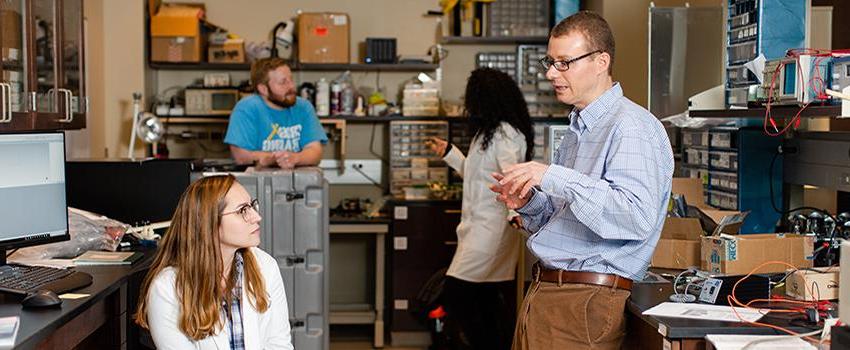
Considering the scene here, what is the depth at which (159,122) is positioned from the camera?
592 cm

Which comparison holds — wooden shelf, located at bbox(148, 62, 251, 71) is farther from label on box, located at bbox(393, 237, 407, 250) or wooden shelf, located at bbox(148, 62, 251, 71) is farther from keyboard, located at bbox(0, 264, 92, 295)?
keyboard, located at bbox(0, 264, 92, 295)

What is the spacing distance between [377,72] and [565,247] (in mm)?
4022

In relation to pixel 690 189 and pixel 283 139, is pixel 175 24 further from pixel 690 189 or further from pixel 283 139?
pixel 690 189

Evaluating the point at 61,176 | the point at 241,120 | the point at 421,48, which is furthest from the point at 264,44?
the point at 61,176

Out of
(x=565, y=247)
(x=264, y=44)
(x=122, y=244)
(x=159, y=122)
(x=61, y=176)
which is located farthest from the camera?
(x=264, y=44)

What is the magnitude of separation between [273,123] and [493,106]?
1073 millimetres

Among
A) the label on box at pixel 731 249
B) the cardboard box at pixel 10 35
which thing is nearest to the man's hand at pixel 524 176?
the label on box at pixel 731 249

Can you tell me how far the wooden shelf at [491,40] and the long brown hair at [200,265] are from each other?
A: 3768 millimetres

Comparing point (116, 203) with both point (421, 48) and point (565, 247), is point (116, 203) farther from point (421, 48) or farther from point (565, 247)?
point (421, 48)

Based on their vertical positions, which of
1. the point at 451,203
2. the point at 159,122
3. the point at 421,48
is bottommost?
the point at 451,203

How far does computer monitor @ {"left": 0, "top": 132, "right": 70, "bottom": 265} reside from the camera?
9.65 feet

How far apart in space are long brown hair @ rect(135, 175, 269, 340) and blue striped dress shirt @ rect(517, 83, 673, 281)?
799 mm

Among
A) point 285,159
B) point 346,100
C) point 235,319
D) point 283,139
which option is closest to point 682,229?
point 235,319

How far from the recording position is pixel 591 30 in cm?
274
